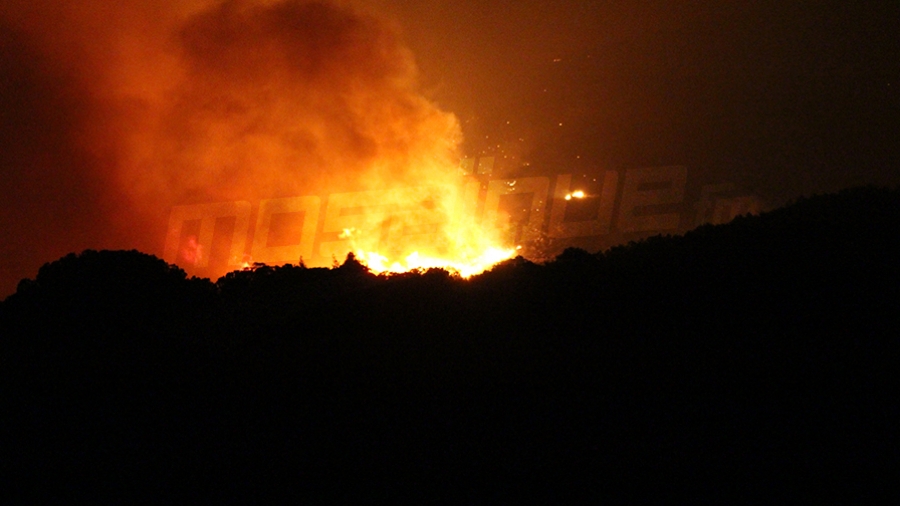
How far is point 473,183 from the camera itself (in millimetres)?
31484

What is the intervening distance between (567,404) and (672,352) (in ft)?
6.15

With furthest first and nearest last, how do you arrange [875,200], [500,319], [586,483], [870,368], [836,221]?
[875,200] < [836,221] < [500,319] < [870,368] < [586,483]

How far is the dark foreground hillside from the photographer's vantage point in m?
7.55

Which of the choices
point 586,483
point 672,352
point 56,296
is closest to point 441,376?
point 586,483

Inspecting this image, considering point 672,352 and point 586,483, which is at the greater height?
point 672,352

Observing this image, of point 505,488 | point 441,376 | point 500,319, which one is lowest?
point 505,488

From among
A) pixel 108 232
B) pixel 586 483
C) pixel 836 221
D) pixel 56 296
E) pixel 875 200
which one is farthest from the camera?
pixel 108 232

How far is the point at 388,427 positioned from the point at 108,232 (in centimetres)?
2680

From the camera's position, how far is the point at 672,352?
352 inches

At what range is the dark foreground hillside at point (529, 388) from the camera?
755 centimetres

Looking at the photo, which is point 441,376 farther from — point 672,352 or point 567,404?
point 672,352

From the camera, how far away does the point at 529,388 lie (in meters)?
8.76

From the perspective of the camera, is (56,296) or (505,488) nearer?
(505,488)

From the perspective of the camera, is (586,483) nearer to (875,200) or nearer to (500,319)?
(500,319)
